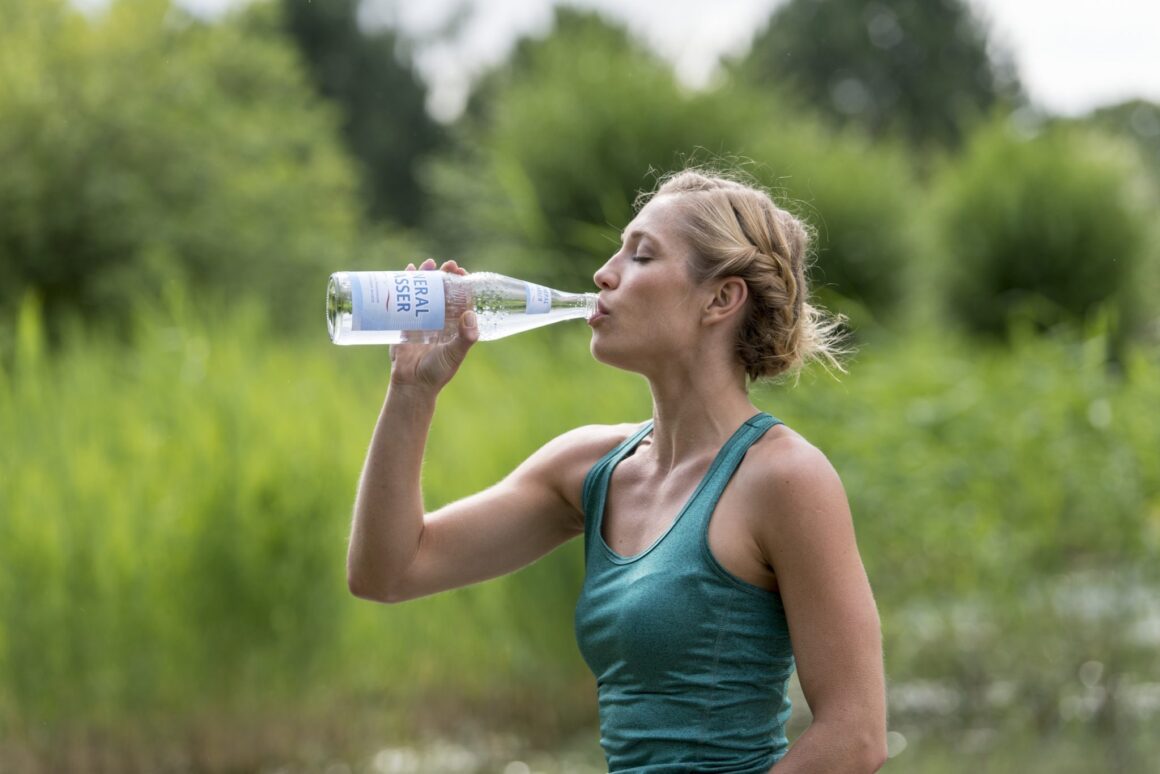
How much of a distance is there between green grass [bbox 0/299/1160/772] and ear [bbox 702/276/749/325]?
8.38ft

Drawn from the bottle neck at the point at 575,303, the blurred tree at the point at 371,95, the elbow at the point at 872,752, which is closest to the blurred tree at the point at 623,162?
the bottle neck at the point at 575,303

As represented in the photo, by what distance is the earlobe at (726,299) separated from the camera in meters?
1.77

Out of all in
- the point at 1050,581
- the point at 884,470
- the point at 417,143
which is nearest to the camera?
the point at 1050,581

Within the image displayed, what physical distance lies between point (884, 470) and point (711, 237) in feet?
12.6

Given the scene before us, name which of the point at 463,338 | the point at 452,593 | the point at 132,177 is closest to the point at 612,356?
the point at 463,338

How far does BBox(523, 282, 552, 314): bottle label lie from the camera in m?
1.95

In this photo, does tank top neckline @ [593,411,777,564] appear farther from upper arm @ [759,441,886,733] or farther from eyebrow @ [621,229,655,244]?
eyebrow @ [621,229,655,244]

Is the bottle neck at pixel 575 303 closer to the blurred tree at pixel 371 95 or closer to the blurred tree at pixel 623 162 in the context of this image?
the blurred tree at pixel 623 162

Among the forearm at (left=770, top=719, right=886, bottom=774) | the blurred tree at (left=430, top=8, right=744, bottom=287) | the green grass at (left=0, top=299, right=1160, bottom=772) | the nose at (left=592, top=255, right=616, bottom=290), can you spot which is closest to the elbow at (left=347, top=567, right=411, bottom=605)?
the nose at (left=592, top=255, right=616, bottom=290)

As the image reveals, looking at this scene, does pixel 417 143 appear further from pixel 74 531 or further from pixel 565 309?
pixel 565 309

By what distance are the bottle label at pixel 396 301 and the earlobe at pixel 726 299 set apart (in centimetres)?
32

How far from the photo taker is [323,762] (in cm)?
462

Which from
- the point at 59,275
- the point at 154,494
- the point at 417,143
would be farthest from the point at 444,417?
the point at 417,143

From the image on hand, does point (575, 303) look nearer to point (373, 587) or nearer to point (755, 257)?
point (755, 257)
